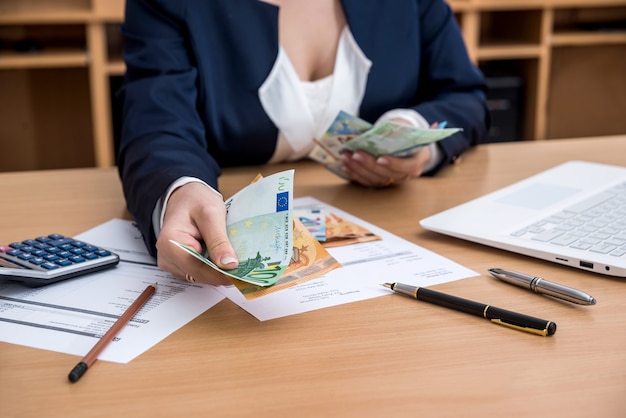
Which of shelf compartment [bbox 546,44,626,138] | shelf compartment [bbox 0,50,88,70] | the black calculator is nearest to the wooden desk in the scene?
the black calculator

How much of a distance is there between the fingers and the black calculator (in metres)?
0.43

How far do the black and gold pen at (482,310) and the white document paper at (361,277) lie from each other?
3cm

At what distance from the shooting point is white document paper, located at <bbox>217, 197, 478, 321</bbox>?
0.75m

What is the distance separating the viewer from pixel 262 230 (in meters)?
0.75

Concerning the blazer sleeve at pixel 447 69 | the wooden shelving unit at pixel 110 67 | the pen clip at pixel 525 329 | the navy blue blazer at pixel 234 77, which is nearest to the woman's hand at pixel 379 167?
the navy blue blazer at pixel 234 77

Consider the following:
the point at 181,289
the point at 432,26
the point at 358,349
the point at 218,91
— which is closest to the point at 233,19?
the point at 218,91

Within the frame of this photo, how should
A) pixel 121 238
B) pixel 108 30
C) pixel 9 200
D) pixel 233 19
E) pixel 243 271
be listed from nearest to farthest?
pixel 243 271 < pixel 121 238 < pixel 9 200 < pixel 233 19 < pixel 108 30

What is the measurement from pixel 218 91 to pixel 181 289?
22.6 inches

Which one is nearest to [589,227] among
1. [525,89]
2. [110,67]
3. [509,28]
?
[110,67]

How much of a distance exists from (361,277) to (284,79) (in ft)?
1.91

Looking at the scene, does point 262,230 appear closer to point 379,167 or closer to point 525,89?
point 379,167

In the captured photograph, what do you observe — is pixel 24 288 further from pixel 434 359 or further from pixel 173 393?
pixel 434 359

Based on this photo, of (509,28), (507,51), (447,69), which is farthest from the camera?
(509,28)

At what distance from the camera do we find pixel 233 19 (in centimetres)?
125
